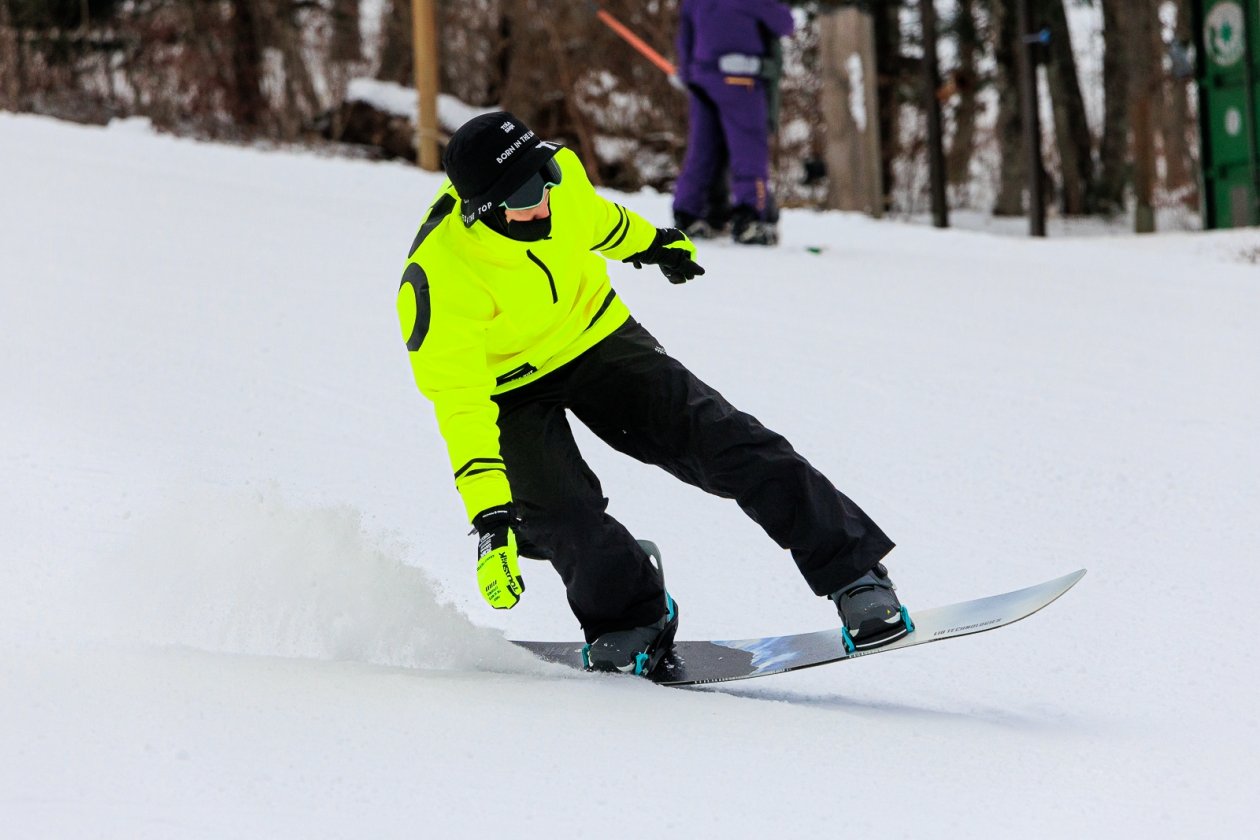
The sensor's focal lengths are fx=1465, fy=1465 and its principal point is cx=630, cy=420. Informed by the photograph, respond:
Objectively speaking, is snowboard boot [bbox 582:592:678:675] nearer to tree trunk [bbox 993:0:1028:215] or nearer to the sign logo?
the sign logo

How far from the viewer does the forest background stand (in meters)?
13.5

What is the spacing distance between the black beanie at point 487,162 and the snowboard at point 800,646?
1165 millimetres

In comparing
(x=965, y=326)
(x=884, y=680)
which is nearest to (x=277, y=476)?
(x=884, y=680)

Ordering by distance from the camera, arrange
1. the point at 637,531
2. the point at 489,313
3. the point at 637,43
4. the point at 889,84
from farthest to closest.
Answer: the point at 889,84
the point at 637,43
the point at 637,531
the point at 489,313

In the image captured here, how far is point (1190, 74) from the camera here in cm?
1032

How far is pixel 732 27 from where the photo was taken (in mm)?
7914

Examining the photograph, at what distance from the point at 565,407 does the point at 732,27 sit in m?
4.96

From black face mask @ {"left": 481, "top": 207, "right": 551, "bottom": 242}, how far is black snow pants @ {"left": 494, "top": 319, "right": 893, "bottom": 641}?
38 centimetres

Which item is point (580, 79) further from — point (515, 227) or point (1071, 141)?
point (515, 227)

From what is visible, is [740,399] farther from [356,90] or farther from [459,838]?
[356,90]

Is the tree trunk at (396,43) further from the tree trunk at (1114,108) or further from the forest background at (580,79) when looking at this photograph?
the tree trunk at (1114,108)

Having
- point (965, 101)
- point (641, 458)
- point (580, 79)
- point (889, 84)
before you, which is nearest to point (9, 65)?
point (580, 79)

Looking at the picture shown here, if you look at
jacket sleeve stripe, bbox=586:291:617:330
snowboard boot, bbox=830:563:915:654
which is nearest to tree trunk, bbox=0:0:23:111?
jacket sleeve stripe, bbox=586:291:617:330

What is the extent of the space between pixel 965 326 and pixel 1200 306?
1195mm
